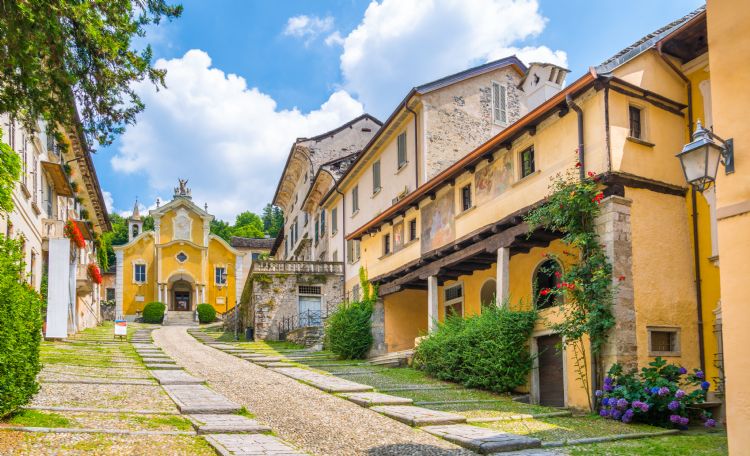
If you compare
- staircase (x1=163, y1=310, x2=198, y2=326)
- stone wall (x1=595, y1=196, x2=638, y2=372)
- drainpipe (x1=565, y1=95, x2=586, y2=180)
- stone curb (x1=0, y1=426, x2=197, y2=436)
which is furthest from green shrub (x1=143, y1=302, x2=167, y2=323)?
stone curb (x1=0, y1=426, x2=197, y2=436)

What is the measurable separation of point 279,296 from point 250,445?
24.9 metres

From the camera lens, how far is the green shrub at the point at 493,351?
15.0 meters

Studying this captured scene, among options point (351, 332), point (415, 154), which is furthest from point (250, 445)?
point (415, 154)

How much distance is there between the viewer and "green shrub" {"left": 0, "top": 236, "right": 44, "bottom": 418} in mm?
8172

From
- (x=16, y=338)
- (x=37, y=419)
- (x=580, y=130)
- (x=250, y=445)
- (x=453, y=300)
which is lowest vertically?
(x=250, y=445)

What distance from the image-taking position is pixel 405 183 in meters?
26.2

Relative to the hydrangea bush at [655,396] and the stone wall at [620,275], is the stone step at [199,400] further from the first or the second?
the stone wall at [620,275]

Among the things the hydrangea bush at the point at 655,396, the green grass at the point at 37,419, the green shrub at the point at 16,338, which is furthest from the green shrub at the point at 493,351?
the green shrub at the point at 16,338

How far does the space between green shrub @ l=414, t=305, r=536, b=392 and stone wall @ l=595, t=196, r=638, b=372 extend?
7.52 ft

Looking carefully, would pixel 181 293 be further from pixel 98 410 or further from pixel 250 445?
pixel 250 445

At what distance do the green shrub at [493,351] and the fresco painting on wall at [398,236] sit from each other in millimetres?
7166

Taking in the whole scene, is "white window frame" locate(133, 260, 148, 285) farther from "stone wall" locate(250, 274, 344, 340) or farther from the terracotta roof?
"stone wall" locate(250, 274, 344, 340)

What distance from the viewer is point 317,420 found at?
11.0m

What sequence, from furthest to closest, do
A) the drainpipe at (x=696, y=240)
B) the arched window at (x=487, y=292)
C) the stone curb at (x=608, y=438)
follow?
Answer: the arched window at (x=487, y=292)
the drainpipe at (x=696, y=240)
the stone curb at (x=608, y=438)
